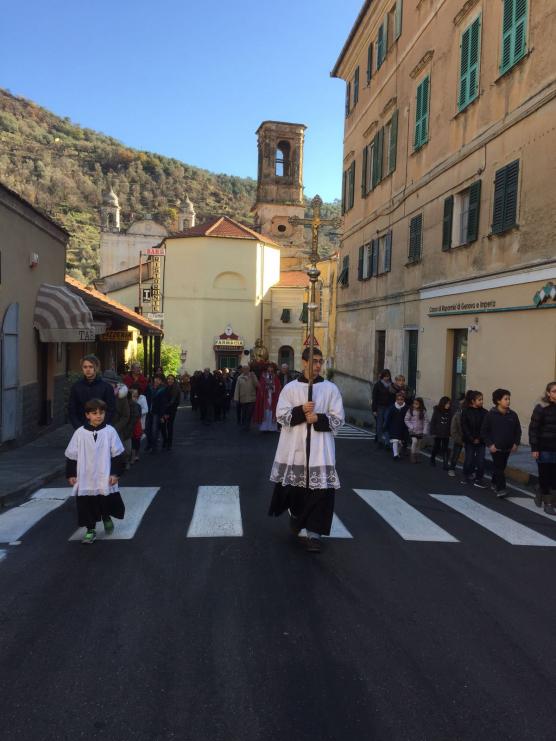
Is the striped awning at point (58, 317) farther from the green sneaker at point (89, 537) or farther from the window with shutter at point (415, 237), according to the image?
the window with shutter at point (415, 237)

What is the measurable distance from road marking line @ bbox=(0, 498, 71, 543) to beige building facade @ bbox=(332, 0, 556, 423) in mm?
9067

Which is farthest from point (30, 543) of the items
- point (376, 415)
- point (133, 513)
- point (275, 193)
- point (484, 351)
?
point (275, 193)

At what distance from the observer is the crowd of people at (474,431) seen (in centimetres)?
824

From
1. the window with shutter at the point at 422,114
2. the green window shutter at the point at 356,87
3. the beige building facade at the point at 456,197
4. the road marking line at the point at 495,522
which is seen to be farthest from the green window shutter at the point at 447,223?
the green window shutter at the point at 356,87

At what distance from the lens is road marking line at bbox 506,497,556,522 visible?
26.6ft

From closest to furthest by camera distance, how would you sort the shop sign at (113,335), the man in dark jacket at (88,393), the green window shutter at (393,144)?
the man in dark jacket at (88,393), the green window shutter at (393,144), the shop sign at (113,335)

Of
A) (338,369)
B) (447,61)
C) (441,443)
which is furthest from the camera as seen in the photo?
(338,369)

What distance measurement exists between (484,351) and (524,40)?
21.5ft

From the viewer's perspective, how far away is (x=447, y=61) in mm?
16922

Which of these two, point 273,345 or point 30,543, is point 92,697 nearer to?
point 30,543

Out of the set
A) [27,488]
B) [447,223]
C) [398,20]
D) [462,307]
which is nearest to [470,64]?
[447,223]

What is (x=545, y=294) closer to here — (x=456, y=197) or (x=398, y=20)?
(x=456, y=197)

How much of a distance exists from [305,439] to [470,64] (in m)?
13.0

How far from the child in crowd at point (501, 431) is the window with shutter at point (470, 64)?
9416 mm
